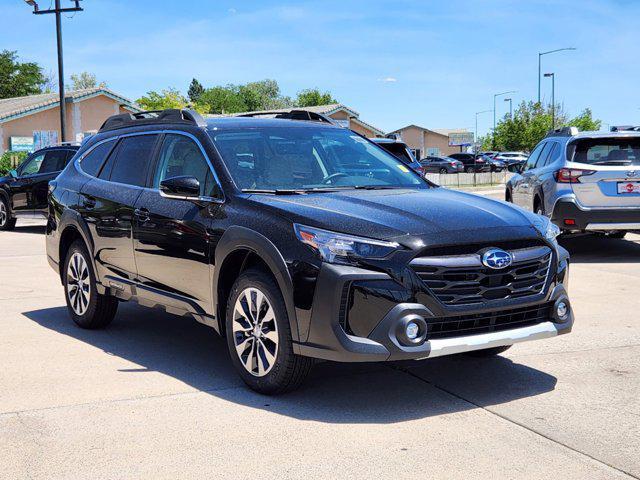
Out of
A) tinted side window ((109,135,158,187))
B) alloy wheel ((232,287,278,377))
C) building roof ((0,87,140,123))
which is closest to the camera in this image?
alloy wheel ((232,287,278,377))

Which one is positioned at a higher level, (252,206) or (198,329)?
(252,206)

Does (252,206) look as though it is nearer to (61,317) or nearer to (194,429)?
(194,429)

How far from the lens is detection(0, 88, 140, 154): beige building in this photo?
141ft

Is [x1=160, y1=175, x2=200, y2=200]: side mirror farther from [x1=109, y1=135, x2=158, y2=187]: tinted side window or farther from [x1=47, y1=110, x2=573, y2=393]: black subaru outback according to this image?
[x1=109, y1=135, x2=158, y2=187]: tinted side window

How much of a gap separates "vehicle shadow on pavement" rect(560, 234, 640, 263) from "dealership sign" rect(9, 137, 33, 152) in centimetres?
3426

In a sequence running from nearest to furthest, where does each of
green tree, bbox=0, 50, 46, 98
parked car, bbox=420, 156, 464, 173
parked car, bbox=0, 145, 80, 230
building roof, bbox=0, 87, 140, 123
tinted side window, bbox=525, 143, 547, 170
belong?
tinted side window, bbox=525, 143, 547, 170
parked car, bbox=0, 145, 80, 230
building roof, bbox=0, 87, 140, 123
parked car, bbox=420, 156, 464, 173
green tree, bbox=0, 50, 46, 98

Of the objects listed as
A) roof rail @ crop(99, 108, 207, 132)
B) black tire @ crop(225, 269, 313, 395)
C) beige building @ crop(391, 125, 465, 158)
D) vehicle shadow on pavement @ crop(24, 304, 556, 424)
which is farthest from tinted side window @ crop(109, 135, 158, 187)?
beige building @ crop(391, 125, 465, 158)

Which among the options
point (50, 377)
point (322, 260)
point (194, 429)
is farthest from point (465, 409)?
point (50, 377)

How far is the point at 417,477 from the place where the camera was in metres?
3.92

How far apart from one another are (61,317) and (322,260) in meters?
4.17

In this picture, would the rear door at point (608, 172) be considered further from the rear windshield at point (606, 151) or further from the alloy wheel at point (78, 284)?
the alloy wheel at point (78, 284)

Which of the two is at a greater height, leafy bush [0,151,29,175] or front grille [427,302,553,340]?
leafy bush [0,151,29,175]

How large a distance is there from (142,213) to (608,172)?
7.41 meters

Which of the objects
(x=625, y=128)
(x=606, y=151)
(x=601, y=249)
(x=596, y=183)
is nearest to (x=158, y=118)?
(x=596, y=183)
